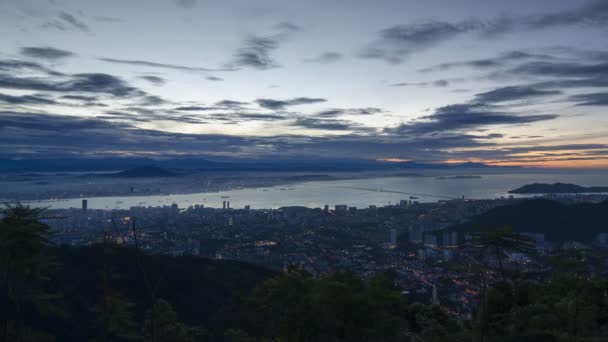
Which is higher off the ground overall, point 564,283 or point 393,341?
point 564,283

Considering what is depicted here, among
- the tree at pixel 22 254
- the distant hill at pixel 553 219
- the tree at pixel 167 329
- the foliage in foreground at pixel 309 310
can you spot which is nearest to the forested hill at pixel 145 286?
the foliage in foreground at pixel 309 310

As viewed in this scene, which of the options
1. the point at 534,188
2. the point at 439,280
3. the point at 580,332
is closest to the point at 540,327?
the point at 580,332

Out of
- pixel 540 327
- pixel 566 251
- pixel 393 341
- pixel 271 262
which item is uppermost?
pixel 566 251

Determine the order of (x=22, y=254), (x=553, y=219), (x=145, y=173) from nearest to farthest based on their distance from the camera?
(x=22, y=254), (x=553, y=219), (x=145, y=173)

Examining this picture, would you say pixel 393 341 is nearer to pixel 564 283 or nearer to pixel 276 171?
pixel 564 283

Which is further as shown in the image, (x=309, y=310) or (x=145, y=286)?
(x=145, y=286)

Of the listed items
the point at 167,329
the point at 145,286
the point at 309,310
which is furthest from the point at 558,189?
the point at 167,329

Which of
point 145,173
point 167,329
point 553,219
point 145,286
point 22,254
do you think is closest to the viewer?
point 22,254

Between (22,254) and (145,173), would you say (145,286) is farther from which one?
(145,173)
